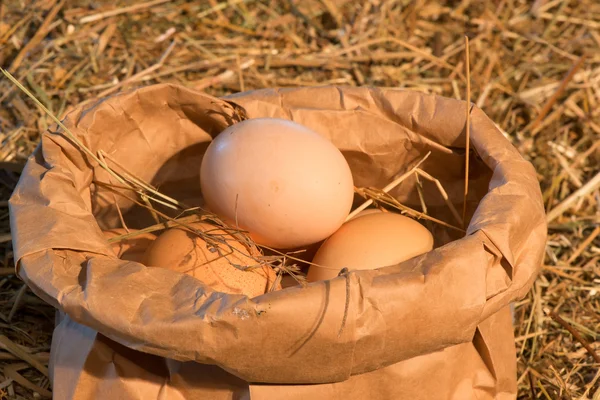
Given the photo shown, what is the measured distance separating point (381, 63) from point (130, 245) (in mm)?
1040

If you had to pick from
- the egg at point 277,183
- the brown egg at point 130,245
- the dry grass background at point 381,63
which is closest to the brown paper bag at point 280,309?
A: the brown egg at point 130,245

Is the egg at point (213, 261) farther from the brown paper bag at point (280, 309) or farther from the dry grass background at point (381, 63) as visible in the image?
the dry grass background at point (381, 63)

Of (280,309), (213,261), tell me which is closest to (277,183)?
(213,261)

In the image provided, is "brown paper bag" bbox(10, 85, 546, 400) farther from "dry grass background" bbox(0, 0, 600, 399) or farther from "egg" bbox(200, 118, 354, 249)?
"dry grass background" bbox(0, 0, 600, 399)

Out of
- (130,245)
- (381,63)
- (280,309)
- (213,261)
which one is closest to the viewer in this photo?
(280,309)

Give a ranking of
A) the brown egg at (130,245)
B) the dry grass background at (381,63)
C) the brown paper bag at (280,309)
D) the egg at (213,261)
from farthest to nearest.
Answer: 1. the dry grass background at (381,63)
2. the brown egg at (130,245)
3. the egg at (213,261)
4. the brown paper bag at (280,309)

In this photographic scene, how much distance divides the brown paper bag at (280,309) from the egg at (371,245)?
0.11 metres

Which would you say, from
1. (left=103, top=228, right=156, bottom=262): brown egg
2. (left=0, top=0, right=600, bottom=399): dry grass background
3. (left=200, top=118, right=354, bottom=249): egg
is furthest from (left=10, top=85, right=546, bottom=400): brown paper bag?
(left=0, top=0, right=600, bottom=399): dry grass background

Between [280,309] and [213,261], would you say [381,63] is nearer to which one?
[213,261]

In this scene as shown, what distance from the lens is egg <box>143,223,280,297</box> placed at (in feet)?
3.76

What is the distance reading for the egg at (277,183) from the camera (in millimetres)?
1211

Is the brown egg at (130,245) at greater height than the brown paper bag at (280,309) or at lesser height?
lesser

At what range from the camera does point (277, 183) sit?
120cm

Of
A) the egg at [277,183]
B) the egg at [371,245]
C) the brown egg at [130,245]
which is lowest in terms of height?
the brown egg at [130,245]
